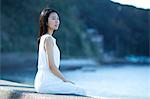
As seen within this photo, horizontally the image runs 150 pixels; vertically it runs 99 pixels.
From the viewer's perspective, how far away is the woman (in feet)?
12.5

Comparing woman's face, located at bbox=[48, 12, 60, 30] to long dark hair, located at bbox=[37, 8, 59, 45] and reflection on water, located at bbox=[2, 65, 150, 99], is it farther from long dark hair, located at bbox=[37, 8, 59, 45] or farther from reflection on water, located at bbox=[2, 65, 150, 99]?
reflection on water, located at bbox=[2, 65, 150, 99]

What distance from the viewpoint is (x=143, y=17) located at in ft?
126

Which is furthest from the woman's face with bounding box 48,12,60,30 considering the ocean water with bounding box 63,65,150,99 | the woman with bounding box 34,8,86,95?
the ocean water with bounding box 63,65,150,99

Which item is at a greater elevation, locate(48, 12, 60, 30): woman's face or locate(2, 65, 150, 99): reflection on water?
locate(48, 12, 60, 30): woman's face


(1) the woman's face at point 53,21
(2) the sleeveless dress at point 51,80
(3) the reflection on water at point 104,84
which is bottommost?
(3) the reflection on water at point 104,84

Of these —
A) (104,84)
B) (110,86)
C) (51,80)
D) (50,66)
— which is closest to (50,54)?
(50,66)

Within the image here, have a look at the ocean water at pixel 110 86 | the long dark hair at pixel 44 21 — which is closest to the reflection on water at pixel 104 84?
the ocean water at pixel 110 86

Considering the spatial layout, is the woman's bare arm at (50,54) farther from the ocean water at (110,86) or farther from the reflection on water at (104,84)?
the reflection on water at (104,84)

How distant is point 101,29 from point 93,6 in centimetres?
408

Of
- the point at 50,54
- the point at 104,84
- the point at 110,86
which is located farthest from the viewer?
the point at 104,84

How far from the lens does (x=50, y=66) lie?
380 centimetres

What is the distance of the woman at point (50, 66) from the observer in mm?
3801

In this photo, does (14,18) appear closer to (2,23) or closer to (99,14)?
(2,23)

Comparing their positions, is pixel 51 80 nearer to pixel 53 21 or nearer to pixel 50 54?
pixel 50 54
